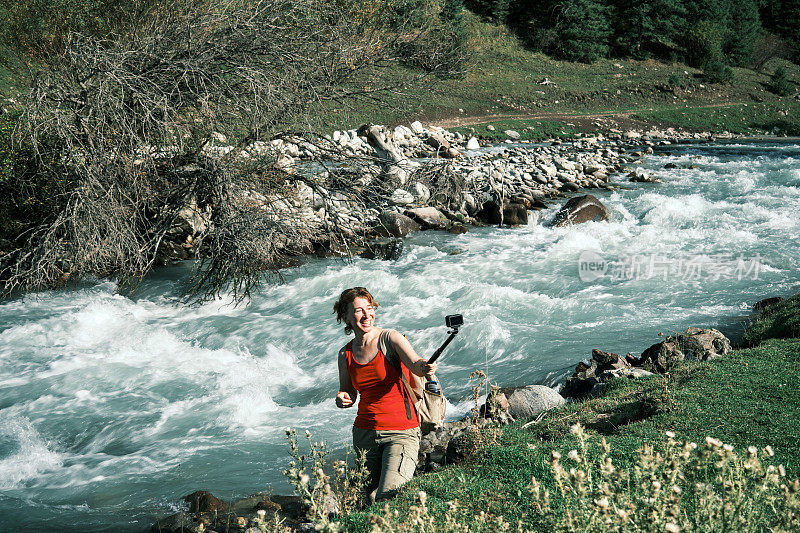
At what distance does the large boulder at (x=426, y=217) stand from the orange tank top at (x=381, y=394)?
11.7m

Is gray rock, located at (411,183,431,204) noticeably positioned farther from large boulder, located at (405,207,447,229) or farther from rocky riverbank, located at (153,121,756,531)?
large boulder, located at (405,207,447,229)

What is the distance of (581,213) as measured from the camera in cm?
1622

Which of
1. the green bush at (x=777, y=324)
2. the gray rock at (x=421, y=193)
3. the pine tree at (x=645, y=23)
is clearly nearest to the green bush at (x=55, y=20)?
the gray rock at (x=421, y=193)

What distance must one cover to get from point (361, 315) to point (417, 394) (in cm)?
75

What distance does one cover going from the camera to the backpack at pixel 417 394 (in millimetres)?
4691

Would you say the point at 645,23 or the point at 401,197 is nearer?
the point at 401,197

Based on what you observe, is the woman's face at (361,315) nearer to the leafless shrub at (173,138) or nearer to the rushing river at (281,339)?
the rushing river at (281,339)

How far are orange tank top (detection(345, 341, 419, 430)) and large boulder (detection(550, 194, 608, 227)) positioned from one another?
12.2 metres

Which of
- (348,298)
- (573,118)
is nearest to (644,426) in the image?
(348,298)

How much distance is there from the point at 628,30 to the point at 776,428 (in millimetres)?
56455

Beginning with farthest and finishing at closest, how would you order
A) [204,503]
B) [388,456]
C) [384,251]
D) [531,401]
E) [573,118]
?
[573,118], [384,251], [531,401], [204,503], [388,456]

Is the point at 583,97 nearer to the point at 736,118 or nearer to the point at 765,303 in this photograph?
the point at 736,118

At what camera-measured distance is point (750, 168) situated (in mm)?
23422

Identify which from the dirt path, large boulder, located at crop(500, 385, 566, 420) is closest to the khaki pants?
large boulder, located at crop(500, 385, 566, 420)
